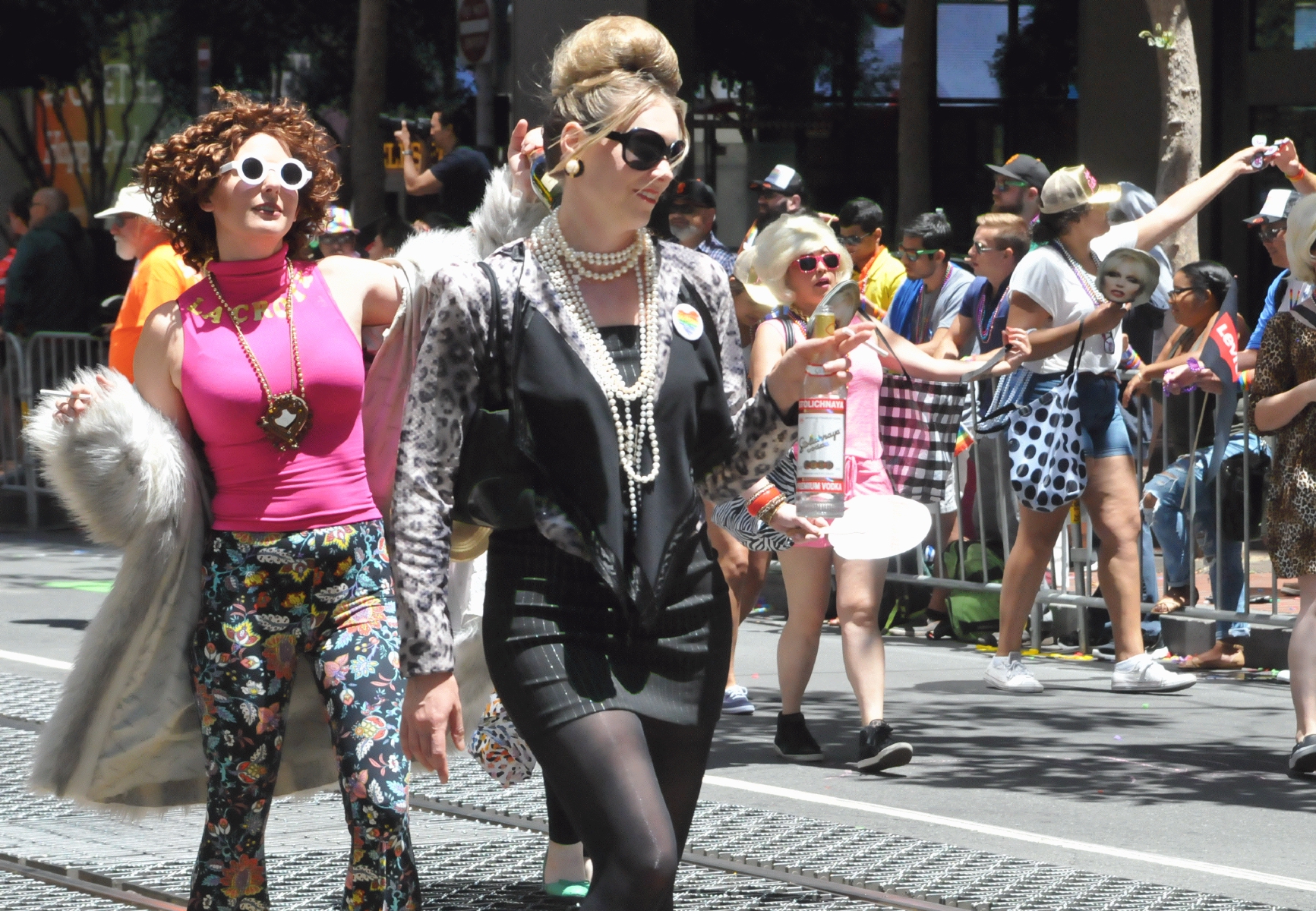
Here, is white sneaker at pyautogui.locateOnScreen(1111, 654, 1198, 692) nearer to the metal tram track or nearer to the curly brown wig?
the metal tram track

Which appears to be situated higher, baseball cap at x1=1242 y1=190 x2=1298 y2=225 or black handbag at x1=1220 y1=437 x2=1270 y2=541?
baseball cap at x1=1242 y1=190 x2=1298 y2=225

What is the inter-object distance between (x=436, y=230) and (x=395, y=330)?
0.44 m

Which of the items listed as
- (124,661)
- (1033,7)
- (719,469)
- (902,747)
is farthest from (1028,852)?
(1033,7)

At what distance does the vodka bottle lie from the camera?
3725mm

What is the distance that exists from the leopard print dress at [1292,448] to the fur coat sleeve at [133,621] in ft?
12.4

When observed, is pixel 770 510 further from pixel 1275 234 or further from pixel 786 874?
pixel 1275 234

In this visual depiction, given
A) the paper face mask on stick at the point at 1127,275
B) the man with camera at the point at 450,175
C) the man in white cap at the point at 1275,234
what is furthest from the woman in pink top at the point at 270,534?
the man with camera at the point at 450,175

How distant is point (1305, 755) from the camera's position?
6.59 m

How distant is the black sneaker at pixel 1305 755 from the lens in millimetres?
6578

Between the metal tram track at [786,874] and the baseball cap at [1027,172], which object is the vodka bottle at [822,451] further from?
the baseball cap at [1027,172]

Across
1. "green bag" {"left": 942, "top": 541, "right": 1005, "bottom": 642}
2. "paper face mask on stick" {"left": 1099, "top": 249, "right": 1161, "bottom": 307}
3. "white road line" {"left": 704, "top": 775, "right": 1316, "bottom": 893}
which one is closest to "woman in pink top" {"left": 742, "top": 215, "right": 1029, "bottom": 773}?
"white road line" {"left": 704, "top": 775, "right": 1316, "bottom": 893}

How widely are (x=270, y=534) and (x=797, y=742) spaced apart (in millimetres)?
3306

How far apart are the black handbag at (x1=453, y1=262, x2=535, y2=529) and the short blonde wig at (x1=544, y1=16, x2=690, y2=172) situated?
12.6 inches

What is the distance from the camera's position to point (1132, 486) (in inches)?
319
